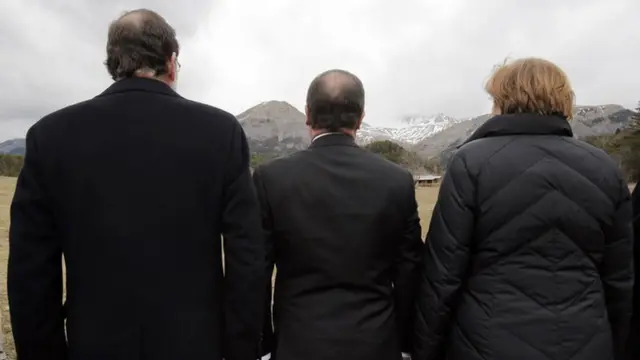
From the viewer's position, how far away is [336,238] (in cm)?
256

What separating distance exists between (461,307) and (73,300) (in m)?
1.73

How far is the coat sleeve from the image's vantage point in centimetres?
246

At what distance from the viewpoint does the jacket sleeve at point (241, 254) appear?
2256 millimetres

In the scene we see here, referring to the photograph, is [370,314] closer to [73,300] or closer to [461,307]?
[461,307]

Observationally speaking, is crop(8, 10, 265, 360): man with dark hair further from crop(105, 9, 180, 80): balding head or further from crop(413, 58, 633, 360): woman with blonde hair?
crop(413, 58, 633, 360): woman with blonde hair

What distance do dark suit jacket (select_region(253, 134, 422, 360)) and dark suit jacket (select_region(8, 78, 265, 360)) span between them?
35 centimetres

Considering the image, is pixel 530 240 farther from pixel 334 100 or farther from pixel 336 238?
pixel 334 100

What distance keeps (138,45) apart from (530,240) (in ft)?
6.29

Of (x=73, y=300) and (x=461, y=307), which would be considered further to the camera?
(x=461, y=307)

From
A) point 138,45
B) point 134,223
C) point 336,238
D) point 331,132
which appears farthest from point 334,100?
point 134,223

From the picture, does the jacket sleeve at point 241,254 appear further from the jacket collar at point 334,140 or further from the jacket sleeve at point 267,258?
the jacket collar at point 334,140

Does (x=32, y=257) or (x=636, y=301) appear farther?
(x=636, y=301)

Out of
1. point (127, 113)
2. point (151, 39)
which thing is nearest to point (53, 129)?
point (127, 113)

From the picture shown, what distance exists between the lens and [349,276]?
8.42 feet
